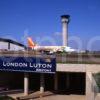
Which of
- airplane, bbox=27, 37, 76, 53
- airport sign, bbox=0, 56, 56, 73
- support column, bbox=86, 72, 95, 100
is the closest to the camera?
support column, bbox=86, 72, 95, 100

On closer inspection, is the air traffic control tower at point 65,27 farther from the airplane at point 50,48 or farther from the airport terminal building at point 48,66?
the airport terminal building at point 48,66

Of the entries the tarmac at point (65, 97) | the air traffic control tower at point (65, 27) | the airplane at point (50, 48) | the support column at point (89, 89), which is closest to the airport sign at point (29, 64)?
the tarmac at point (65, 97)

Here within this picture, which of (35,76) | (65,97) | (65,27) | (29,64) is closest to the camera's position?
(65,97)

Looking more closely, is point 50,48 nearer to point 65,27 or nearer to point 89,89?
point 65,27

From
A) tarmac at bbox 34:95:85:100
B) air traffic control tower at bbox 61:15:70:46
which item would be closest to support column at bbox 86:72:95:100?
tarmac at bbox 34:95:85:100

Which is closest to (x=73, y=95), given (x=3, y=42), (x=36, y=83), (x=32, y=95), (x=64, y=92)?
(x=64, y=92)

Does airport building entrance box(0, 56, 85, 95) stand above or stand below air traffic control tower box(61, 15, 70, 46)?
below

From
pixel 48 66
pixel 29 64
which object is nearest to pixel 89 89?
pixel 48 66

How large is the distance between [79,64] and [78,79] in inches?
722

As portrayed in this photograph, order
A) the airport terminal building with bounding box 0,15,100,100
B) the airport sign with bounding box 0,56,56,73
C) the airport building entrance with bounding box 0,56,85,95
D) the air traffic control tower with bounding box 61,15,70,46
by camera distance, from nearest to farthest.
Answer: the airport terminal building with bounding box 0,15,100,100 < the airport sign with bounding box 0,56,56,73 < the airport building entrance with bounding box 0,56,85,95 < the air traffic control tower with bounding box 61,15,70,46

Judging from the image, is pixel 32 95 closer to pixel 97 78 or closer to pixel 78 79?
pixel 97 78

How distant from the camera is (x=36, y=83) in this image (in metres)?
52.3

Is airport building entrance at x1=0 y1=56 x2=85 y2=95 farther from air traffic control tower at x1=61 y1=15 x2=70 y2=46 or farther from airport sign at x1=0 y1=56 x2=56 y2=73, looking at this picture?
air traffic control tower at x1=61 y1=15 x2=70 y2=46

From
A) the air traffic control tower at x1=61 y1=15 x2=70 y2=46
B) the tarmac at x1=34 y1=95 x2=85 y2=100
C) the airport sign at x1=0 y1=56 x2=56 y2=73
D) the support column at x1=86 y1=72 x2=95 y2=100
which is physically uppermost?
the air traffic control tower at x1=61 y1=15 x2=70 y2=46
